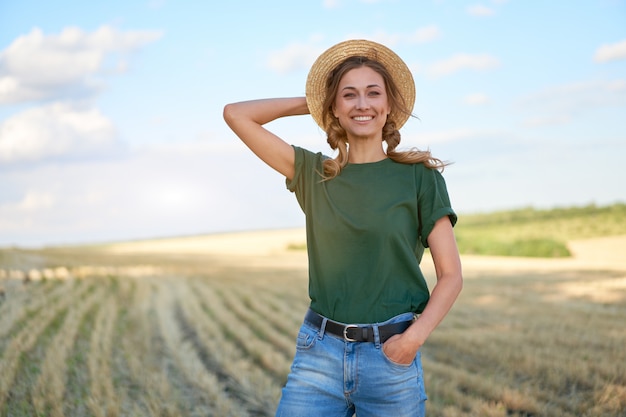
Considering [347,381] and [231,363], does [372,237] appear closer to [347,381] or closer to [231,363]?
[347,381]

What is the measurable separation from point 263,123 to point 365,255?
2.82 ft

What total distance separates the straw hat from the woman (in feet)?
0.18

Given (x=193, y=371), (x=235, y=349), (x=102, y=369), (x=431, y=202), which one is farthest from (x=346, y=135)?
(x=235, y=349)

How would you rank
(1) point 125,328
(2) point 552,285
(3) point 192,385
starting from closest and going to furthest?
(3) point 192,385 → (1) point 125,328 → (2) point 552,285

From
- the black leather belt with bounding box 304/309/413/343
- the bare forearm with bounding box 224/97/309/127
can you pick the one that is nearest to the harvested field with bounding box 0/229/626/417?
the black leather belt with bounding box 304/309/413/343

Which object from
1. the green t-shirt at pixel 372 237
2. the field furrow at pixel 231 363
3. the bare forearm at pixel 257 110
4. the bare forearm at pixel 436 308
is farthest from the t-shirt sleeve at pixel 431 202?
the field furrow at pixel 231 363

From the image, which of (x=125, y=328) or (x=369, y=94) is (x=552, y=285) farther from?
(x=369, y=94)

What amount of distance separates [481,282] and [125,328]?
392 inches

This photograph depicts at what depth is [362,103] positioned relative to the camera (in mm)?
3002

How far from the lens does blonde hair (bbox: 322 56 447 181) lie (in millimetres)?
2996

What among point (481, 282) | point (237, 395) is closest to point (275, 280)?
point (481, 282)

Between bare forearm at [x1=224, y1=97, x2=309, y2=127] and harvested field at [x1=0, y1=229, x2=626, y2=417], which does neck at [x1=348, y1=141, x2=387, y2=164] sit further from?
harvested field at [x1=0, y1=229, x2=626, y2=417]

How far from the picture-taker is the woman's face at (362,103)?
3.03 metres

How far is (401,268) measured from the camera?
2898mm
